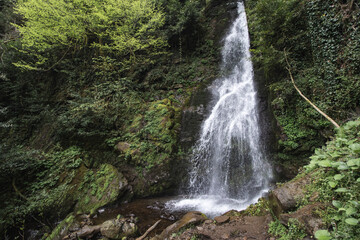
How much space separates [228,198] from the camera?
19.2ft

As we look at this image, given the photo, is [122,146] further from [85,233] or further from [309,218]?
[309,218]

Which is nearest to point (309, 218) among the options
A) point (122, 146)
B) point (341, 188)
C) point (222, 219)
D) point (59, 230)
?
point (341, 188)

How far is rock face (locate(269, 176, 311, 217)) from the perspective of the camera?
2648 mm

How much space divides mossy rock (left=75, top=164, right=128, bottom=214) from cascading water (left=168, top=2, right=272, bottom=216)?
2.23m

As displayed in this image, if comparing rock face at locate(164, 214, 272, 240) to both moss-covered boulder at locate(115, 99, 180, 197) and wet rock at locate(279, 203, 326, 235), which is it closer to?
wet rock at locate(279, 203, 326, 235)

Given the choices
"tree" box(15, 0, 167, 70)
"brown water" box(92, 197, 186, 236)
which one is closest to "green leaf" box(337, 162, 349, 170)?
"brown water" box(92, 197, 186, 236)

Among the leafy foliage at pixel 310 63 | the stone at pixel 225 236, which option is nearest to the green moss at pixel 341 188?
the stone at pixel 225 236

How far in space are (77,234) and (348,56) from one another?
9226 millimetres

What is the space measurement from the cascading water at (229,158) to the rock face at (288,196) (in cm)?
254

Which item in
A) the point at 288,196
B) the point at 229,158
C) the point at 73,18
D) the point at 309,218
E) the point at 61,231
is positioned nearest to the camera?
the point at 309,218

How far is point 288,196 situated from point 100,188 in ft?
20.8

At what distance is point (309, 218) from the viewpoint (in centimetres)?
213

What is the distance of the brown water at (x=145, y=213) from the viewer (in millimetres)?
4848

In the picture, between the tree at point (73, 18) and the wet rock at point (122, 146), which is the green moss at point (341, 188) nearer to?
the wet rock at point (122, 146)
